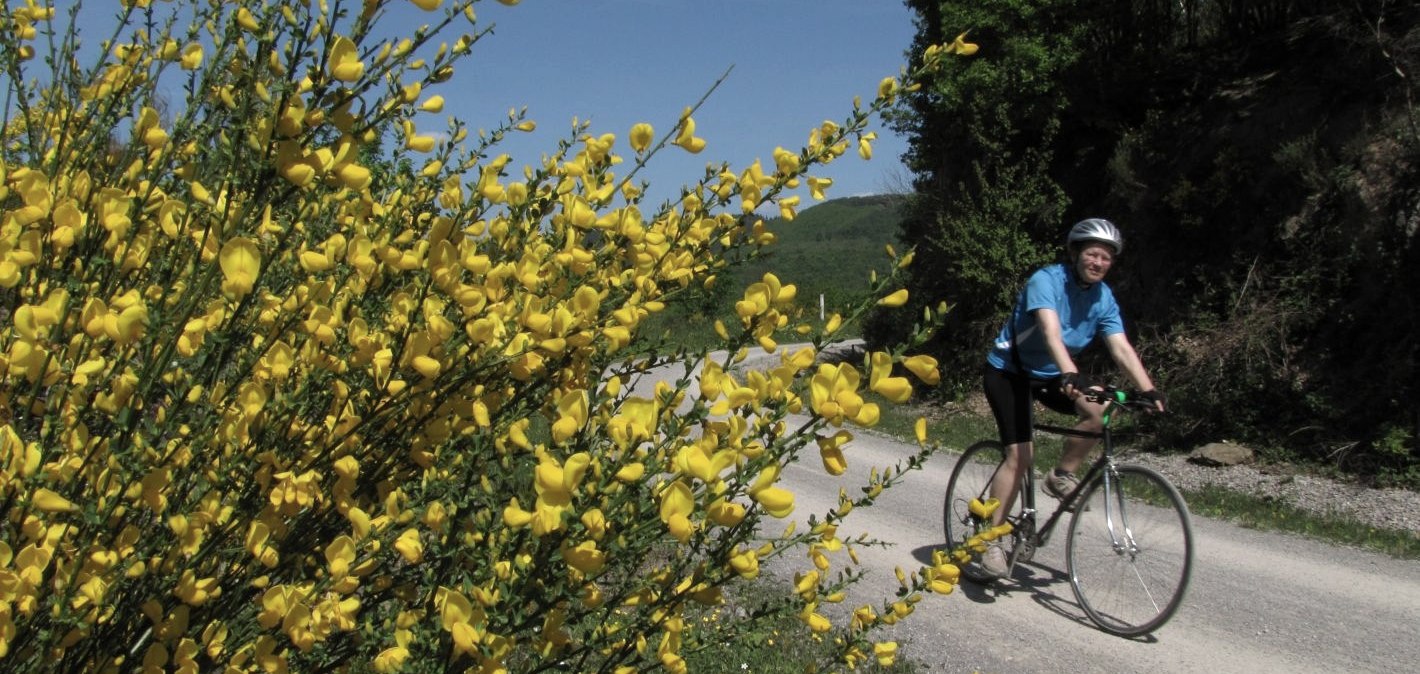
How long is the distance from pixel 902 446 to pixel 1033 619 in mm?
5254

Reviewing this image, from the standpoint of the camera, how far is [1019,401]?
443 cm

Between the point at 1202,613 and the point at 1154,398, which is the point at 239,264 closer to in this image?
the point at 1154,398

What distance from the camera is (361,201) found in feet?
6.31

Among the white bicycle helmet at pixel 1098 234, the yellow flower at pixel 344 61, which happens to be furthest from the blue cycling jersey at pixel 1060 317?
the yellow flower at pixel 344 61

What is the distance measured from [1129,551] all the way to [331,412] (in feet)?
11.9

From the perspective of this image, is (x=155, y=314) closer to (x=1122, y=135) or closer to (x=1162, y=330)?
(x=1162, y=330)

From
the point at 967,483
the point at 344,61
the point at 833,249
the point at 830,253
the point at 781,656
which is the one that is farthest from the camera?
the point at 833,249

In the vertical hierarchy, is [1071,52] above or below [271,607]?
above

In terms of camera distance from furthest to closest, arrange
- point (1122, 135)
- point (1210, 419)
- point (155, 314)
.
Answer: point (1122, 135) < point (1210, 419) < point (155, 314)

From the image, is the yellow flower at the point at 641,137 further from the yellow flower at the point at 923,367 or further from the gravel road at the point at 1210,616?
the gravel road at the point at 1210,616

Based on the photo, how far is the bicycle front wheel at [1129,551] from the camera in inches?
157

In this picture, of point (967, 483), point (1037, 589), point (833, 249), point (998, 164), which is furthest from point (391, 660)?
point (833, 249)

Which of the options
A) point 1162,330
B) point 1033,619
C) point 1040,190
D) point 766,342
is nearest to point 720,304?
point 1040,190

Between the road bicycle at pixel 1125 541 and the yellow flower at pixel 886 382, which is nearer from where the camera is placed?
the yellow flower at pixel 886 382
